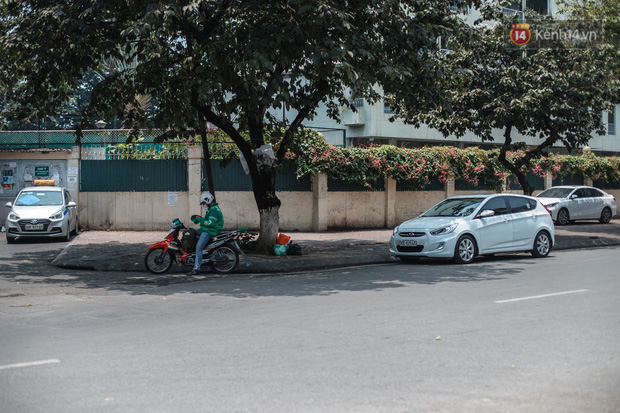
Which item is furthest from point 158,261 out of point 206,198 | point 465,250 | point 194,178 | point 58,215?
point 194,178

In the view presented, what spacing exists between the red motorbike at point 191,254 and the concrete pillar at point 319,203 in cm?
871

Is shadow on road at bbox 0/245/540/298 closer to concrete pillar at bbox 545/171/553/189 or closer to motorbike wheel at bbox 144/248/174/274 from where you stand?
motorbike wheel at bbox 144/248/174/274

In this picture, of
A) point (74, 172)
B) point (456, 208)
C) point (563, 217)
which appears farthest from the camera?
point (563, 217)

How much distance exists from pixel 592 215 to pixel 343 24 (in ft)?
68.3

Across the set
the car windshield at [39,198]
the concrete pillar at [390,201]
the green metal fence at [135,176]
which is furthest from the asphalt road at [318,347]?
the concrete pillar at [390,201]

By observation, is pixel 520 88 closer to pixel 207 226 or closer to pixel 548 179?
pixel 207 226

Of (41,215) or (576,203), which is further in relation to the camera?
(576,203)

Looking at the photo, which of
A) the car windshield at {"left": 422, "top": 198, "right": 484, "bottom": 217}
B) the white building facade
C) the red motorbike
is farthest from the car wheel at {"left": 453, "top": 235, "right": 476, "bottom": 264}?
the white building facade

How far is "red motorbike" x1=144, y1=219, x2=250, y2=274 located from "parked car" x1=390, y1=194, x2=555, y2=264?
12.5 ft

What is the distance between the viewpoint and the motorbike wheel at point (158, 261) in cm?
1348

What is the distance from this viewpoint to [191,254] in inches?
525

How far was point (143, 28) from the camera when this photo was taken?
10984 millimetres

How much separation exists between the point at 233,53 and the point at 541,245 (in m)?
8.81

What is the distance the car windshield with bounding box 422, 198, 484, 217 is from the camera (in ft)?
48.5
